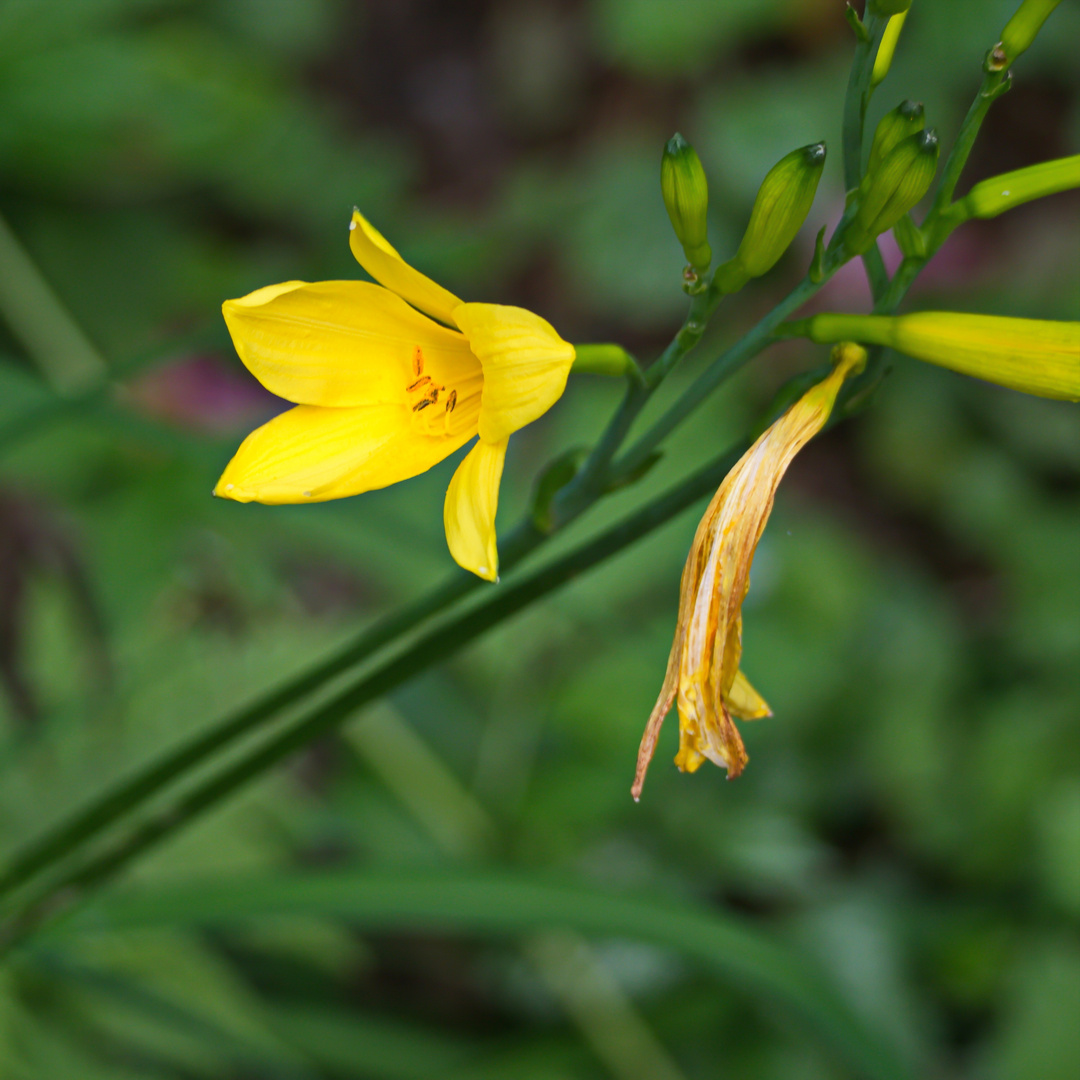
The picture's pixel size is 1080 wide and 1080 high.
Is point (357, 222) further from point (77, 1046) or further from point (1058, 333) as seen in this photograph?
point (77, 1046)

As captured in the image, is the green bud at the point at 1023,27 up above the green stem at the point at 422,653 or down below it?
above

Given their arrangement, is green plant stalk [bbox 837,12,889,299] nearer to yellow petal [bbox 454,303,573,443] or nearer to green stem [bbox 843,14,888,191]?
green stem [bbox 843,14,888,191]

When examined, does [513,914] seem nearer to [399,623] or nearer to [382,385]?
[399,623]

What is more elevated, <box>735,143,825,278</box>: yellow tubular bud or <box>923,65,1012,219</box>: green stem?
<box>735,143,825,278</box>: yellow tubular bud

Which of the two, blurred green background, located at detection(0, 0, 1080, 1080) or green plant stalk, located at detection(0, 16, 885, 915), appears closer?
green plant stalk, located at detection(0, 16, 885, 915)

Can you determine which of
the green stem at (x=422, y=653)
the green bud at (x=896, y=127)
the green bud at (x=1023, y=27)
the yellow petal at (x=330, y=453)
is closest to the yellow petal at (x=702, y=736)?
the green stem at (x=422, y=653)

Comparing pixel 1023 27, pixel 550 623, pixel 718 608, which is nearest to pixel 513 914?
pixel 718 608

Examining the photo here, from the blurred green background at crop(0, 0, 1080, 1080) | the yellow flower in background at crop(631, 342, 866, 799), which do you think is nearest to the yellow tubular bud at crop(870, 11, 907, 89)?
the yellow flower in background at crop(631, 342, 866, 799)

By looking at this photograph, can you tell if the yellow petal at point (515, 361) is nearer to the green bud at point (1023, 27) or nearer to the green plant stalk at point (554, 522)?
the green plant stalk at point (554, 522)
